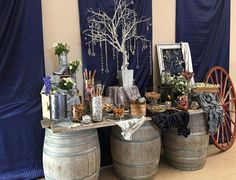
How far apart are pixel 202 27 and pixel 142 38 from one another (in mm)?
1027

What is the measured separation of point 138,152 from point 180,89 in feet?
3.08

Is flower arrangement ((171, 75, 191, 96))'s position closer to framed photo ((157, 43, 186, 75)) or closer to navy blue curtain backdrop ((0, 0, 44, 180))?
framed photo ((157, 43, 186, 75))

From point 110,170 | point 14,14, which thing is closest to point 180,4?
point 14,14

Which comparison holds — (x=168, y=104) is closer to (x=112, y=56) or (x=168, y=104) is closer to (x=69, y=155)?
(x=112, y=56)

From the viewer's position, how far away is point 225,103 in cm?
405

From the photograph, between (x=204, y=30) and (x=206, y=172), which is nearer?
(x=206, y=172)

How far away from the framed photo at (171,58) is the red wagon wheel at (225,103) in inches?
21.3

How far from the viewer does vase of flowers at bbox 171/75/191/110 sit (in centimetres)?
308

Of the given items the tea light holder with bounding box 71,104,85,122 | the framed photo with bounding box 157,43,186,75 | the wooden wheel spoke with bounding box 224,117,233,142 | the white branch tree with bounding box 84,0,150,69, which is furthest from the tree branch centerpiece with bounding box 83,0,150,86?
the wooden wheel spoke with bounding box 224,117,233,142

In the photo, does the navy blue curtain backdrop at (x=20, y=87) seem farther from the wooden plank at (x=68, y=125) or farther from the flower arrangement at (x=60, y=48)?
the wooden plank at (x=68, y=125)

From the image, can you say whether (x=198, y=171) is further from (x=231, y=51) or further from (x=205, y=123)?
(x=231, y=51)

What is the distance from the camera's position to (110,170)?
3.30 meters

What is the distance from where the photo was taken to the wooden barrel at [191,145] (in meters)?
3.11

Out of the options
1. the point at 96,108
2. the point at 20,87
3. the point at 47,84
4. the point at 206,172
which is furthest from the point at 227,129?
the point at 20,87
